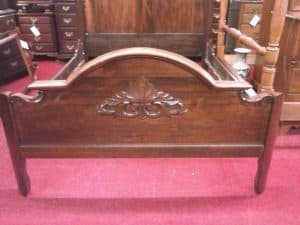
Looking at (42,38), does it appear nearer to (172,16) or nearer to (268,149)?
(172,16)

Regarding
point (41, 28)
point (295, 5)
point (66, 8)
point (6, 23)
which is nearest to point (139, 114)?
point (295, 5)

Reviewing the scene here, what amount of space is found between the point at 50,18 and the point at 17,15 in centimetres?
43

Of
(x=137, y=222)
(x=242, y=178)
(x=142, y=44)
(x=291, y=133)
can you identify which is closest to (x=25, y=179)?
(x=137, y=222)

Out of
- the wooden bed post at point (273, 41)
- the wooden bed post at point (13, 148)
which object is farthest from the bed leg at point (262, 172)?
the wooden bed post at point (13, 148)

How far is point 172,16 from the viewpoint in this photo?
2.76 m

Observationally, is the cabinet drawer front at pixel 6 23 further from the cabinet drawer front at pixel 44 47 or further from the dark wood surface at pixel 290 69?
the dark wood surface at pixel 290 69

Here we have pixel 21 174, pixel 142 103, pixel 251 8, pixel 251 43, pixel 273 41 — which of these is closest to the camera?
pixel 142 103

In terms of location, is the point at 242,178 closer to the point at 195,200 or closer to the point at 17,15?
the point at 195,200

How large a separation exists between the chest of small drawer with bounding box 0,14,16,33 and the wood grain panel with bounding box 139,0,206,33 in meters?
1.67

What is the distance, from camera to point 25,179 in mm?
1689

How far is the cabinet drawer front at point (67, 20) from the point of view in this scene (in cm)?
412

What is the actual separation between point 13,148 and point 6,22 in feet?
7.95

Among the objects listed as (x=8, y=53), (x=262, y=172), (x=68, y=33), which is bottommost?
(x=262, y=172)

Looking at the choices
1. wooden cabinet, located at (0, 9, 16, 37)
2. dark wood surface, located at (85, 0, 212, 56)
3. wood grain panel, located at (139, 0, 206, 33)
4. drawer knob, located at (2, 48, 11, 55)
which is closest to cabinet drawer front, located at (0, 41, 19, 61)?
drawer knob, located at (2, 48, 11, 55)
